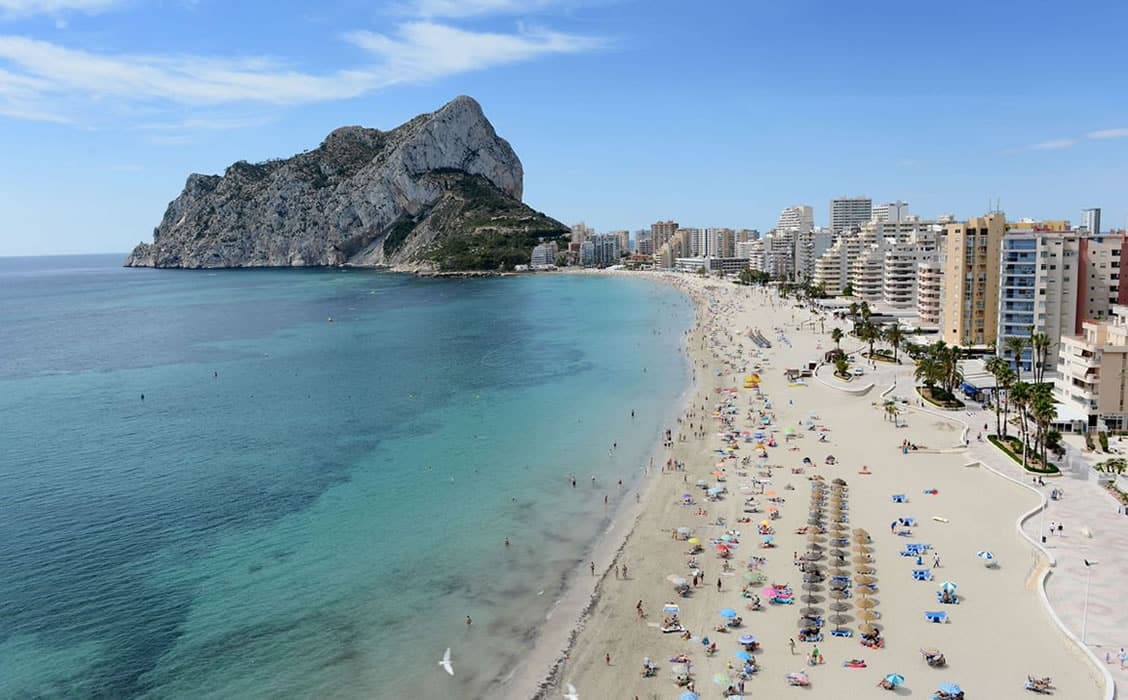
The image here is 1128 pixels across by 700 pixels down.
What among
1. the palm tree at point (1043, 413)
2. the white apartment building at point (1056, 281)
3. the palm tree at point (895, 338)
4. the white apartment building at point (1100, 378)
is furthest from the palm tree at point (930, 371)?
the palm tree at point (1043, 413)

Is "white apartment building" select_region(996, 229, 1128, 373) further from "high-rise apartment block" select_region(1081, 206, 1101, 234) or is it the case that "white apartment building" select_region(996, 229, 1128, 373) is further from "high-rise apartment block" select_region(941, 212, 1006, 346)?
"high-rise apartment block" select_region(1081, 206, 1101, 234)

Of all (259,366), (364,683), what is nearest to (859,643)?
(364,683)

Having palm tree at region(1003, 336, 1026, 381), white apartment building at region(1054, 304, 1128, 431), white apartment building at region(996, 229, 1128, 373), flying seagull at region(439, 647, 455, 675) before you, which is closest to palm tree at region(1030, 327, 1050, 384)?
palm tree at region(1003, 336, 1026, 381)

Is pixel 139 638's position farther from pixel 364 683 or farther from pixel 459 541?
pixel 459 541

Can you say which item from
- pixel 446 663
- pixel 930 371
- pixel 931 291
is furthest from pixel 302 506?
pixel 931 291

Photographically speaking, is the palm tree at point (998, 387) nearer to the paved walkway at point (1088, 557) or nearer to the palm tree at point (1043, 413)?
the palm tree at point (1043, 413)

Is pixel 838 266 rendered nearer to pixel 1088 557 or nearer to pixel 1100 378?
pixel 1100 378
